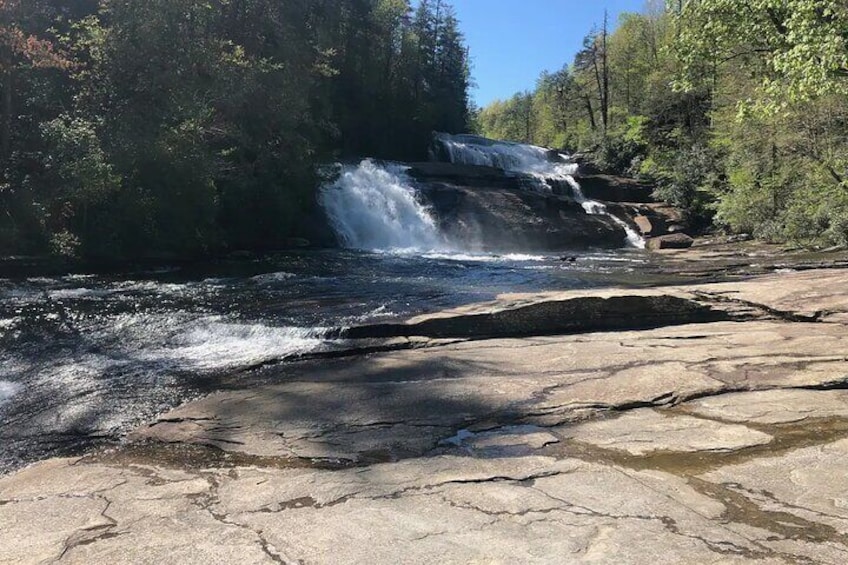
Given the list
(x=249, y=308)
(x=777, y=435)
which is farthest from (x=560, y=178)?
(x=777, y=435)

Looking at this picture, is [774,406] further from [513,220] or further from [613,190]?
[613,190]

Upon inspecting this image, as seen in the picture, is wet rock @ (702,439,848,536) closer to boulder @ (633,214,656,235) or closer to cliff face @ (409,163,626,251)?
cliff face @ (409,163,626,251)

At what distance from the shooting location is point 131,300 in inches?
476

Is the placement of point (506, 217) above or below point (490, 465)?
above

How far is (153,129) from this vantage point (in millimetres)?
17609

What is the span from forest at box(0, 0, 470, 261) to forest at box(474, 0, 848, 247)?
1372 cm

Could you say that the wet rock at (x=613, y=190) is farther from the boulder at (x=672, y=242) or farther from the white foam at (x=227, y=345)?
the white foam at (x=227, y=345)

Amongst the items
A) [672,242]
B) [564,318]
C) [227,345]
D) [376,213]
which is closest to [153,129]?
[376,213]

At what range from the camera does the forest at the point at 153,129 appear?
16.2m

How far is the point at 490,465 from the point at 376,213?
77.8 ft

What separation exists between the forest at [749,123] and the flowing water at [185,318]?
5993mm

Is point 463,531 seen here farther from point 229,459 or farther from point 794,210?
point 794,210

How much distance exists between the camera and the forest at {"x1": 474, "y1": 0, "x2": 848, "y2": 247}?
10.8 metres

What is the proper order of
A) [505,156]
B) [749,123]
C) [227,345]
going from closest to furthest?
[227,345]
[749,123]
[505,156]
